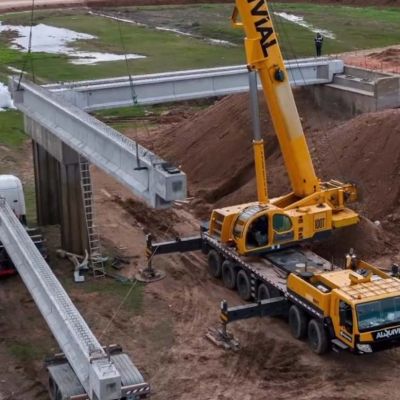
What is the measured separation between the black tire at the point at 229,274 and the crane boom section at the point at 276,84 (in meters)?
2.80

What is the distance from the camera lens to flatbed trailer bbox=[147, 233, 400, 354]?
21125 mm

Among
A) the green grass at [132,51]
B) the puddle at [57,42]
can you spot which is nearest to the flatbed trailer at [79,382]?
the green grass at [132,51]

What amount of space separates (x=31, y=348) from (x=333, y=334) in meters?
7.49

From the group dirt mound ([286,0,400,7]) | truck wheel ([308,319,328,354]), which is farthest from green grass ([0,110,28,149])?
dirt mound ([286,0,400,7])

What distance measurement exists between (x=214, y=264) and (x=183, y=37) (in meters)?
→ 47.6

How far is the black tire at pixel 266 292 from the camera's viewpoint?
2432 cm

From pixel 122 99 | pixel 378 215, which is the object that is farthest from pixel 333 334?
pixel 122 99

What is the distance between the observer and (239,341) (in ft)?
77.6

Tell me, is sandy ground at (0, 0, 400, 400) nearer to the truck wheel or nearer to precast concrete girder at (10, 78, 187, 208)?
the truck wheel

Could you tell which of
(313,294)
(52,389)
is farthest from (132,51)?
(52,389)

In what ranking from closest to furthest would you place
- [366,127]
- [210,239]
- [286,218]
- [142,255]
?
[286,218] < [210,239] < [142,255] < [366,127]

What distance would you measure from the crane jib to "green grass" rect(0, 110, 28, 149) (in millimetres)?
21116

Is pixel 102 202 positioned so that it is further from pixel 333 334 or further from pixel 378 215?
pixel 333 334

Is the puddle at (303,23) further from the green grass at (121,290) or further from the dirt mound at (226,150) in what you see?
the green grass at (121,290)
